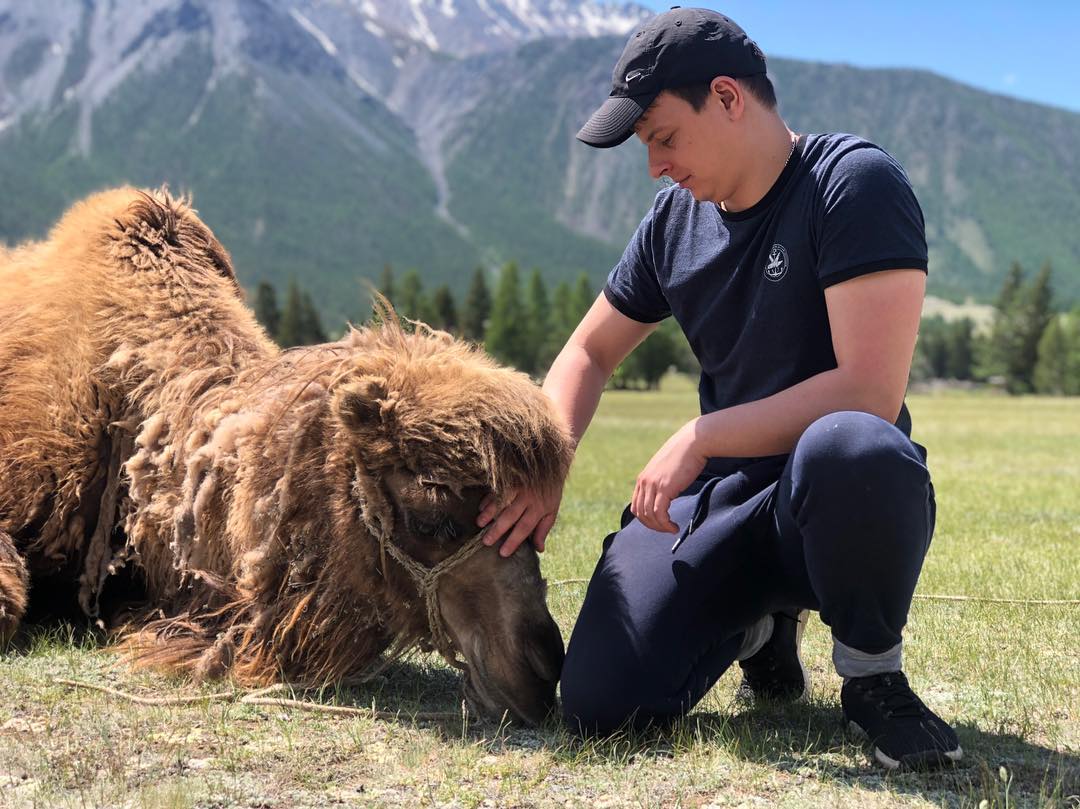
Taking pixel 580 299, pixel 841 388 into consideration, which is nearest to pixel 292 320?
pixel 580 299

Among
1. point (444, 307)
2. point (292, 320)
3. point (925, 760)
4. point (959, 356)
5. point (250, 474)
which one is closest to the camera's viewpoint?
point (925, 760)

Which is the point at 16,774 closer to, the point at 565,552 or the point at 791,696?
the point at 791,696

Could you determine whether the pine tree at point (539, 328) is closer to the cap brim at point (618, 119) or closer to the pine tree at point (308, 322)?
the pine tree at point (308, 322)

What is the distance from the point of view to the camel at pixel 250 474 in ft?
11.5

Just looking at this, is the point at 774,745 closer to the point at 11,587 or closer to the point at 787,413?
the point at 787,413

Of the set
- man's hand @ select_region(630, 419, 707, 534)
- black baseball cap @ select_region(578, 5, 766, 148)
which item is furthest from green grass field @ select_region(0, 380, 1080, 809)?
black baseball cap @ select_region(578, 5, 766, 148)

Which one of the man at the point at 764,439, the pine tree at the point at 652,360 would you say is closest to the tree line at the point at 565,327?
the pine tree at the point at 652,360

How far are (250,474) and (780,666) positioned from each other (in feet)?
7.01

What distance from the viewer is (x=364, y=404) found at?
11.6ft

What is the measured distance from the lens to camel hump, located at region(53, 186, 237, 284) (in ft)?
17.3

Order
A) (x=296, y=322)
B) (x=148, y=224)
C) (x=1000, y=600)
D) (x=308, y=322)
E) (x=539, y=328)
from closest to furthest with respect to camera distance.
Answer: (x=148, y=224)
(x=1000, y=600)
(x=296, y=322)
(x=308, y=322)
(x=539, y=328)

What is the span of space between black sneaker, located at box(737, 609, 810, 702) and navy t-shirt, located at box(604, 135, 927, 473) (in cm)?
70

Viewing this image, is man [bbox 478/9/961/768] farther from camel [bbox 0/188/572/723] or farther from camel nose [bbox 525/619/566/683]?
camel [bbox 0/188/572/723]


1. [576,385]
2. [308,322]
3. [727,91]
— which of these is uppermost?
[727,91]
